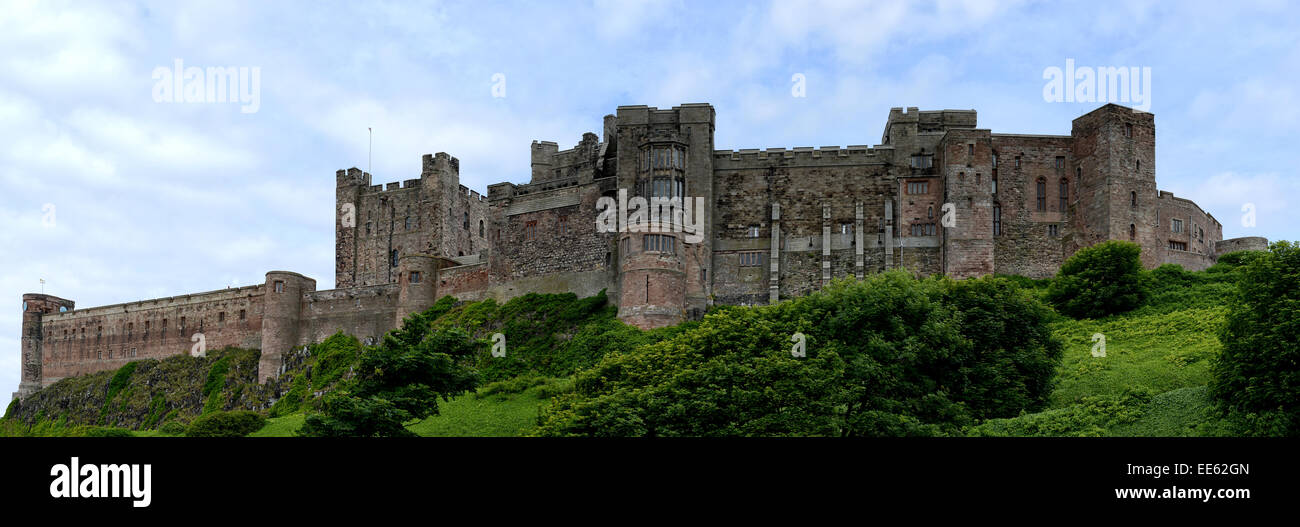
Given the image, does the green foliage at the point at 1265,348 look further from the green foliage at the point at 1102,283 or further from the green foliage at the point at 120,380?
the green foliage at the point at 120,380

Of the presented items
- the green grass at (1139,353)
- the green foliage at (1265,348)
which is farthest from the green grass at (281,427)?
the green foliage at (1265,348)

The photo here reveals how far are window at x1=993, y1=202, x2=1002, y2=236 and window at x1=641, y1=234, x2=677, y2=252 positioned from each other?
19.6 m

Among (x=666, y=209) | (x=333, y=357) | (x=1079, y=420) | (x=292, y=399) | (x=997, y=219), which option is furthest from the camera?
(x=333, y=357)

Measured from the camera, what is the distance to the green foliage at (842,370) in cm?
3694

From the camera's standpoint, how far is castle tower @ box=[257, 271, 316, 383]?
7706 centimetres

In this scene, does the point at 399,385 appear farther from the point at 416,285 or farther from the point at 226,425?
the point at 416,285

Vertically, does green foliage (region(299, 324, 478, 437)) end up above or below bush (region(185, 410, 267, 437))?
above

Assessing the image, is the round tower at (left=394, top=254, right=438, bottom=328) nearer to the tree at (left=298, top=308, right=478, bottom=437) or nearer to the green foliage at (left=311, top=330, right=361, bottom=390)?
the green foliage at (left=311, top=330, right=361, bottom=390)

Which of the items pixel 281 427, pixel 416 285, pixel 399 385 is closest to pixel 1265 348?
pixel 399 385

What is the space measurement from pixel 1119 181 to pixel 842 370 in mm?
33216

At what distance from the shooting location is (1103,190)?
63.4m

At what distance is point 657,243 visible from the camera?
6119 centimetres

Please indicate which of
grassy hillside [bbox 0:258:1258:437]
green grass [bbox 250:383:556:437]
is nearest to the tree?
grassy hillside [bbox 0:258:1258:437]
